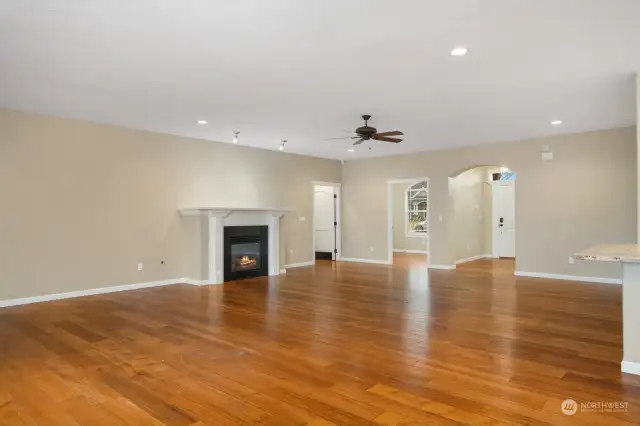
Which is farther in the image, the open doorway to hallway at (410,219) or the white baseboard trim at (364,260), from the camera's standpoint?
the open doorway to hallway at (410,219)

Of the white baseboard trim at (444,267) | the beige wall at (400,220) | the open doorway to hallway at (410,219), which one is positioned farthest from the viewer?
the beige wall at (400,220)

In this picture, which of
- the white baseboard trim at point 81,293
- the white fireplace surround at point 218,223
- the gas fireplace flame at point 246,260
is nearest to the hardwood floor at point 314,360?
the white baseboard trim at point 81,293

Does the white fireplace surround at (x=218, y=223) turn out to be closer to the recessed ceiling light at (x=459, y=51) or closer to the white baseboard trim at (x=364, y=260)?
the white baseboard trim at (x=364, y=260)

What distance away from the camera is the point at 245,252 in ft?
26.4

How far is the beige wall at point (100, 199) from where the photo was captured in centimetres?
569

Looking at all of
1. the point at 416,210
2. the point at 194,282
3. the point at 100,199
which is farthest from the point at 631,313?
the point at 416,210

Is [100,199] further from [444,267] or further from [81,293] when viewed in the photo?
[444,267]

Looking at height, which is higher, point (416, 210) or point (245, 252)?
point (416, 210)

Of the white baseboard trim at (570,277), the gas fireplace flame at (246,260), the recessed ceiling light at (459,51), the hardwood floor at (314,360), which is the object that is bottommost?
the hardwood floor at (314,360)

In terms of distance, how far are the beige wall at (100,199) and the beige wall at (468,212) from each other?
16.7ft

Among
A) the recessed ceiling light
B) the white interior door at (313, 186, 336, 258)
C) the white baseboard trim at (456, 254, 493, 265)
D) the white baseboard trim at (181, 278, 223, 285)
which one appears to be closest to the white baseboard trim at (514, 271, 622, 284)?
the white baseboard trim at (456, 254, 493, 265)

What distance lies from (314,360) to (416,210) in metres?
10.5

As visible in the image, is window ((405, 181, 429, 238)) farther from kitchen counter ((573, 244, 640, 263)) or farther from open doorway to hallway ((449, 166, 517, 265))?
kitchen counter ((573, 244, 640, 263))

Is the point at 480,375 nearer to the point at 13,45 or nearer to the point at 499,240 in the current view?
the point at 13,45
